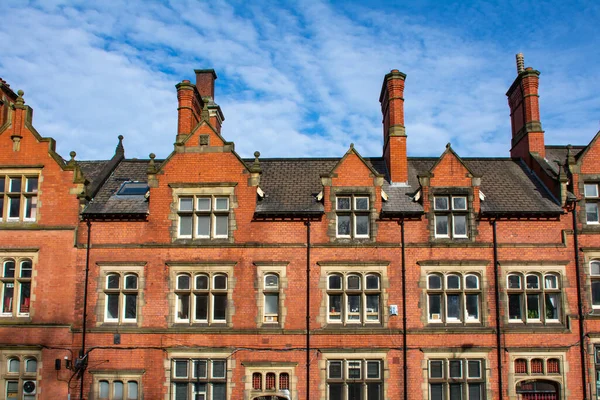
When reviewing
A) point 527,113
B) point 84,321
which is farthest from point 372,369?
point 527,113

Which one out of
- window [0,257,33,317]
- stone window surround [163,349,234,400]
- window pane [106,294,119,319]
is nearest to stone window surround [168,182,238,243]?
window pane [106,294,119,319]

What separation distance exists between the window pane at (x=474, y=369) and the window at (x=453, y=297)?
1.52 meters

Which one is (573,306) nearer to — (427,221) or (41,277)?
(427,221)

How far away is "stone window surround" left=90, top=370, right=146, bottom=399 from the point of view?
823 inches

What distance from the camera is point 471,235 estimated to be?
71.2 ft

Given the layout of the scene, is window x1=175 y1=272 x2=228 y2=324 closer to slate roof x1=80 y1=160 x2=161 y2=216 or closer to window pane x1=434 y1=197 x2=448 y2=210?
slate roof x1=80 y1=160 x2=161 y2=216

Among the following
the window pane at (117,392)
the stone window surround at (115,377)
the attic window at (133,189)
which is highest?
the attic window at (133,189)

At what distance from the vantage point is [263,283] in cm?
2145

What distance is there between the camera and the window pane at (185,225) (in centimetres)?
2214

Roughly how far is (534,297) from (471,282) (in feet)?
8.07

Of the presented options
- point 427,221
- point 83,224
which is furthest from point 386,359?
point 83,224

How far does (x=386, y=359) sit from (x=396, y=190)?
6.79 m

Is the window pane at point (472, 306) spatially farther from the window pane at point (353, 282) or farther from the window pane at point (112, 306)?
the window pane at point (112, 306)

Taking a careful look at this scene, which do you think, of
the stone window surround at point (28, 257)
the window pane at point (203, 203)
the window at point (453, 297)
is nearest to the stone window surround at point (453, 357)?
the window at point (453, 297)
